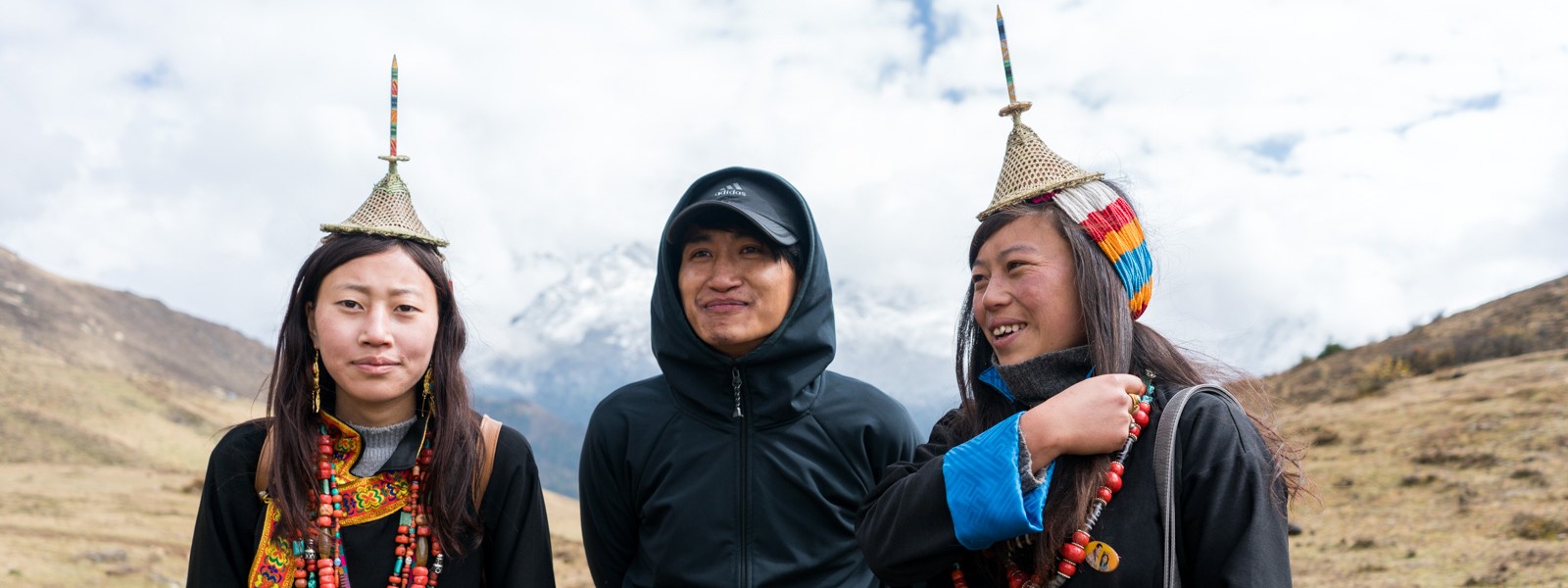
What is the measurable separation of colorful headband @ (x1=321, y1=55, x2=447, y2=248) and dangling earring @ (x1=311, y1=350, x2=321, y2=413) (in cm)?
49

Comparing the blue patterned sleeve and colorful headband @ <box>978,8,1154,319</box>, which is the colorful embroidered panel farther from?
colorful headband @ <box>978,8,1154,319</box>

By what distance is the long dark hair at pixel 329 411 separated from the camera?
11.6ft

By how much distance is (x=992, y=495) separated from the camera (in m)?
2.41

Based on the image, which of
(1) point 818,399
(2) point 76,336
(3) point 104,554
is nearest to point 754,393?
(1) point 818,399

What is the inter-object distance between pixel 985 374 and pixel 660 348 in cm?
145

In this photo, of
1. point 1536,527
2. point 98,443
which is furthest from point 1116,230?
point 98,443

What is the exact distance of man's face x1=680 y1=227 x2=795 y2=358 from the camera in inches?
148

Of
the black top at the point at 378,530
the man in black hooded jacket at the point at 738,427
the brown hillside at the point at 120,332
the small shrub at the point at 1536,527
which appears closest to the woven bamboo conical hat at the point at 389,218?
the black top at the point at 378,530

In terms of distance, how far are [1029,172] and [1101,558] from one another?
1.12m

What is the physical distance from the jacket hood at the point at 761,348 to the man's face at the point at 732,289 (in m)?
0.05

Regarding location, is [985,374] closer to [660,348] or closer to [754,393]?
[754,393]

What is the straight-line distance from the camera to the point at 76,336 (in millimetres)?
90000

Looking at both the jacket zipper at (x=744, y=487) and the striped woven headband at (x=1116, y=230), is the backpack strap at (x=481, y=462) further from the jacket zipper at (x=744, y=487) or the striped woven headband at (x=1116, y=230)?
the striped woven headband at (x=1116, y=230)

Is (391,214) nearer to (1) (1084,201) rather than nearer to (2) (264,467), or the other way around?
(2) (264,467)
